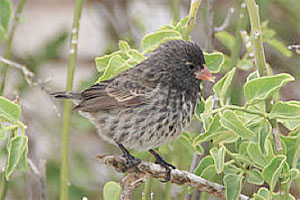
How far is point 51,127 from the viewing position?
3.96 m

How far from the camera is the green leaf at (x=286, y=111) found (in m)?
1.67

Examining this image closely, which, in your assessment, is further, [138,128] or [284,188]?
[138,128]

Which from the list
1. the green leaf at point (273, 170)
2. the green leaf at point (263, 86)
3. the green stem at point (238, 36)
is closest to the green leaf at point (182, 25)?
the green stem at point (238, 36)

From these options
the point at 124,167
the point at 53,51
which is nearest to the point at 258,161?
the point at 124,167

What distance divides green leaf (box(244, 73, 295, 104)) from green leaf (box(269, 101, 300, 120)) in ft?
0.17

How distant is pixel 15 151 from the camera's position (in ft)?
6.11

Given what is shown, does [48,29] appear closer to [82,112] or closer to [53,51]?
[53,51]

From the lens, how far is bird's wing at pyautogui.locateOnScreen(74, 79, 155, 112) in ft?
8.04

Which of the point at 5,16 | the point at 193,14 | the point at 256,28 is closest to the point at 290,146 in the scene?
the point at 256,28

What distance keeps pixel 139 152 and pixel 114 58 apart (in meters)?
0.70

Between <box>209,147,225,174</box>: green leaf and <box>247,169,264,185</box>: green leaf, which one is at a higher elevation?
<box>209,147,225,174</box>: green leaf

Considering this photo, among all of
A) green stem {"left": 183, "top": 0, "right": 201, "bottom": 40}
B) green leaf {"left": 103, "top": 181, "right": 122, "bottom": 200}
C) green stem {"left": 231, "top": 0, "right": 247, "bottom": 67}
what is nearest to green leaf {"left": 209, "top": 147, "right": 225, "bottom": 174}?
green leaf {"left": 103, "top": 181, "right": 122, "bottom": 200}

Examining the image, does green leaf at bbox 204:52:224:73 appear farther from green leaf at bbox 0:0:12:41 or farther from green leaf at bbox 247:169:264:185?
green leaf at bbox 0:0:12:41

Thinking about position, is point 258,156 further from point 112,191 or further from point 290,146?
point 112,191
